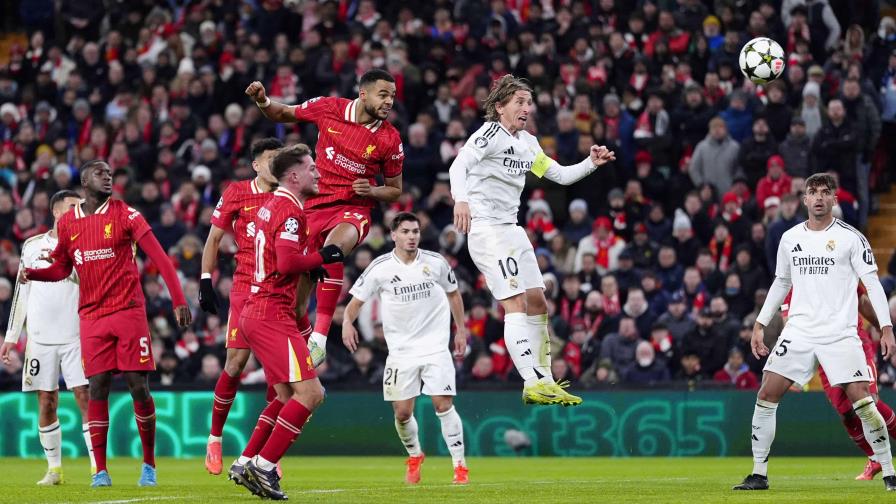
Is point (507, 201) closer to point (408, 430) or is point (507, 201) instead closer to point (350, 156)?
point (350, 156)

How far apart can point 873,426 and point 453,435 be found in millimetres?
4274

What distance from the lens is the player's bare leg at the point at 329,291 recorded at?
13180 millimetres

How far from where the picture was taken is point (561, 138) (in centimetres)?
2244

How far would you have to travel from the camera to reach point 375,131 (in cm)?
1356

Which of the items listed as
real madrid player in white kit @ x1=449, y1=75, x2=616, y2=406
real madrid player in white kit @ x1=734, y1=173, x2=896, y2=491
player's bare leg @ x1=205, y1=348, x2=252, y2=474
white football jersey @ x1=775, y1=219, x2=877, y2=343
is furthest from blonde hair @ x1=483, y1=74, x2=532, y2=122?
player's bare leg @ x1=205, y1=348, x2=252, y2=474

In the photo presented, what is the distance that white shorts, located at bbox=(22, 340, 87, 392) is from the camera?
15.8 m

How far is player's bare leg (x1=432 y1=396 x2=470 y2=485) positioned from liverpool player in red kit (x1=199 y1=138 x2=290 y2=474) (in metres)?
2.40

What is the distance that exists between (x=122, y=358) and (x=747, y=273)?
32.8 feet

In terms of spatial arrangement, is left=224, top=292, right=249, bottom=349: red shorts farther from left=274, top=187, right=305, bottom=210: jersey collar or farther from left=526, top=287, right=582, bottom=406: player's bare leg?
left=526, top=287, right=582, bottom=406: player's bare leg

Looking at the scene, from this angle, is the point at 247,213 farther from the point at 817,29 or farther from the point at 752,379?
the point at 817,29

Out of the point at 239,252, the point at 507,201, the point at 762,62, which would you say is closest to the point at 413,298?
the point at 239,252

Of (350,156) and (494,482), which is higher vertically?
(350,156)

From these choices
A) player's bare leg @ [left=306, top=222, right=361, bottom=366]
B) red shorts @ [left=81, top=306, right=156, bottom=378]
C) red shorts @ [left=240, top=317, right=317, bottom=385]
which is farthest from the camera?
red shorts @ [left=81, top=306, right=156, bottom=378]

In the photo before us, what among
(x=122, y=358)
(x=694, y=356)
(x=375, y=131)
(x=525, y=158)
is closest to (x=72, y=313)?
(x=122, y=358)
